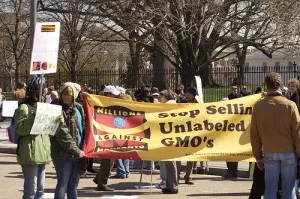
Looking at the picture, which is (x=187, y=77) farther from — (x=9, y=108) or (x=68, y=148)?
(x=68, y=148)

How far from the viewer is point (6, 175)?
13.4 metres

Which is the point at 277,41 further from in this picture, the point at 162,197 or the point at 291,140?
the point at 291,140

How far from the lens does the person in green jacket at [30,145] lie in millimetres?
7680

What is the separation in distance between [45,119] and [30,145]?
1.22 feet

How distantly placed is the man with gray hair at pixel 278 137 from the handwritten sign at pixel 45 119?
2.35m

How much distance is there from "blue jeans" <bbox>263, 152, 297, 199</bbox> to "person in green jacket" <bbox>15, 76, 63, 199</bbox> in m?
2.58

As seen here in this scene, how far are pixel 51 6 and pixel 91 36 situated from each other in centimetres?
211

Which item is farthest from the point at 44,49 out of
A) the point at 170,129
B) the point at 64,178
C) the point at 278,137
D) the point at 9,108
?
the point at 9,108

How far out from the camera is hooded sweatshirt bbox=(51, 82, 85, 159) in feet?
26.1

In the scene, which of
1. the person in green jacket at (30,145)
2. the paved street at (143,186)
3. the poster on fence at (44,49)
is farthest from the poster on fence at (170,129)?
the person in green jacket at (30,145)

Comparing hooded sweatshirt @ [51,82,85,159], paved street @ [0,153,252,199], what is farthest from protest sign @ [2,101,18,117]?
hooded sweatshirt @ [51,82,85,159]

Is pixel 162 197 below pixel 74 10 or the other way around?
below

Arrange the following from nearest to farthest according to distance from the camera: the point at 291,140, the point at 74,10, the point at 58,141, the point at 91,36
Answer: the point at 291,140, the point at 58,141, the point at 74,10, the point at 91,36

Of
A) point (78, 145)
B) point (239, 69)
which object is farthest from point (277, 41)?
point (78, 145)
